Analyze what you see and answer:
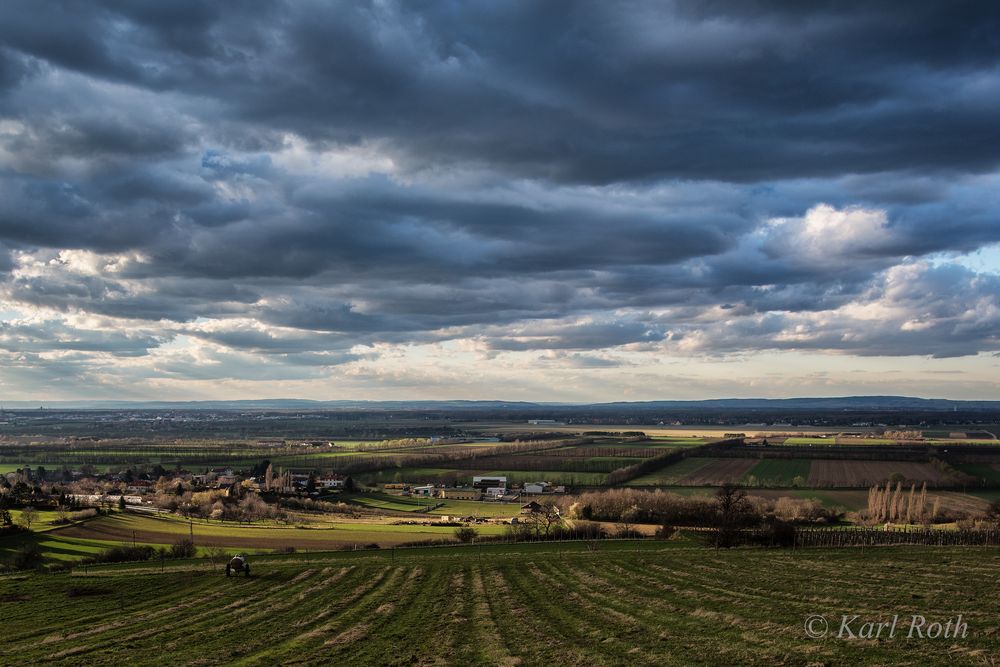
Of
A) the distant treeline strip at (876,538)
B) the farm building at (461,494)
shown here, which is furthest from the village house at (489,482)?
the distant treeline strip at (876,538)

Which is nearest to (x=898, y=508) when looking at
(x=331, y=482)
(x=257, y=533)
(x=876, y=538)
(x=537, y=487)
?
(x=876, y=538)

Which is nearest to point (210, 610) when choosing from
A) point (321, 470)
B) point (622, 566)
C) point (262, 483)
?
point (622, 566)

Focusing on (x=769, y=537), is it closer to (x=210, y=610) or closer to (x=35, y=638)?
(x=210, y=610)

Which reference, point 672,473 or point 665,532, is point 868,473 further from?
point 665,532

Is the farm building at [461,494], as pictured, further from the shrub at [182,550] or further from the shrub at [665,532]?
the shrub at [182,550]

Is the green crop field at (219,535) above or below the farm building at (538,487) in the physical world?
above

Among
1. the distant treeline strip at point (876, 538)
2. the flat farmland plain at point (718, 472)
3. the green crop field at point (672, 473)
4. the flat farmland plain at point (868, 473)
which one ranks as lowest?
the green crop field at point (672, 473)
